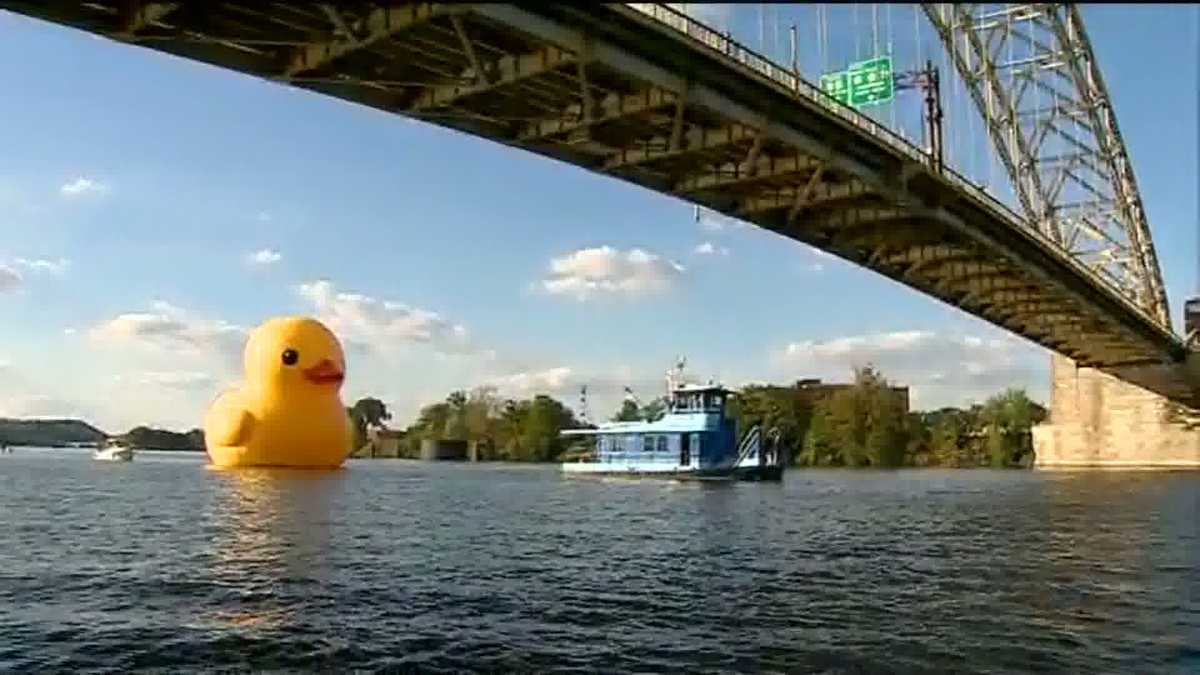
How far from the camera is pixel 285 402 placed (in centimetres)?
5306

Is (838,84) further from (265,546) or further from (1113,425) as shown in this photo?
(1113,425)

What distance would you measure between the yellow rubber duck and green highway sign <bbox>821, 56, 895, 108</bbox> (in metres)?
30.5

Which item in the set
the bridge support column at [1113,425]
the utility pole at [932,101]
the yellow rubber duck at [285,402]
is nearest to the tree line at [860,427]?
the bridge support column at [1113,425]

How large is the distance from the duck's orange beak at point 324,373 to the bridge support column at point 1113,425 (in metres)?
45.3

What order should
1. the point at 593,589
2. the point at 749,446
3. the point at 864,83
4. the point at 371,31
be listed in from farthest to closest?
the point at 749,446 → the point at 864,83 → the point at 593,589 → the point at 371,31

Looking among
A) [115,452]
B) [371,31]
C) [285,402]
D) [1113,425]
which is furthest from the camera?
[115,452]

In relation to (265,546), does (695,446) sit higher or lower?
higher

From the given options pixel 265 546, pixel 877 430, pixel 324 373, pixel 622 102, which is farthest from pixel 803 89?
pixel 877 430

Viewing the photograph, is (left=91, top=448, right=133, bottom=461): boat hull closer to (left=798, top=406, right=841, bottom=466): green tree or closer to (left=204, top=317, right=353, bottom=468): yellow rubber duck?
(left=798, top=406, right=841, bottom=466): green tree

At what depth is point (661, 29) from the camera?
1742 centimetres

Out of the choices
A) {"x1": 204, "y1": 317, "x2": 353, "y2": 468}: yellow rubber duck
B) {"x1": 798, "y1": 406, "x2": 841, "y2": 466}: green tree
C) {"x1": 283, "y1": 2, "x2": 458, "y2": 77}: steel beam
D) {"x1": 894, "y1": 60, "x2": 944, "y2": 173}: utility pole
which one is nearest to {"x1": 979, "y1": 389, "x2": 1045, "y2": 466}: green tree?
{"x1": 798, "y1": 406, "x2": 841, "y2": 466}: green tree

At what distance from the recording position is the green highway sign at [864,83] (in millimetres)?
27953

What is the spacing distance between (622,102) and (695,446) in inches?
1489

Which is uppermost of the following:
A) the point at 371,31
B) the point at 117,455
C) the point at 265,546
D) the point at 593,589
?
the point at 371,31
